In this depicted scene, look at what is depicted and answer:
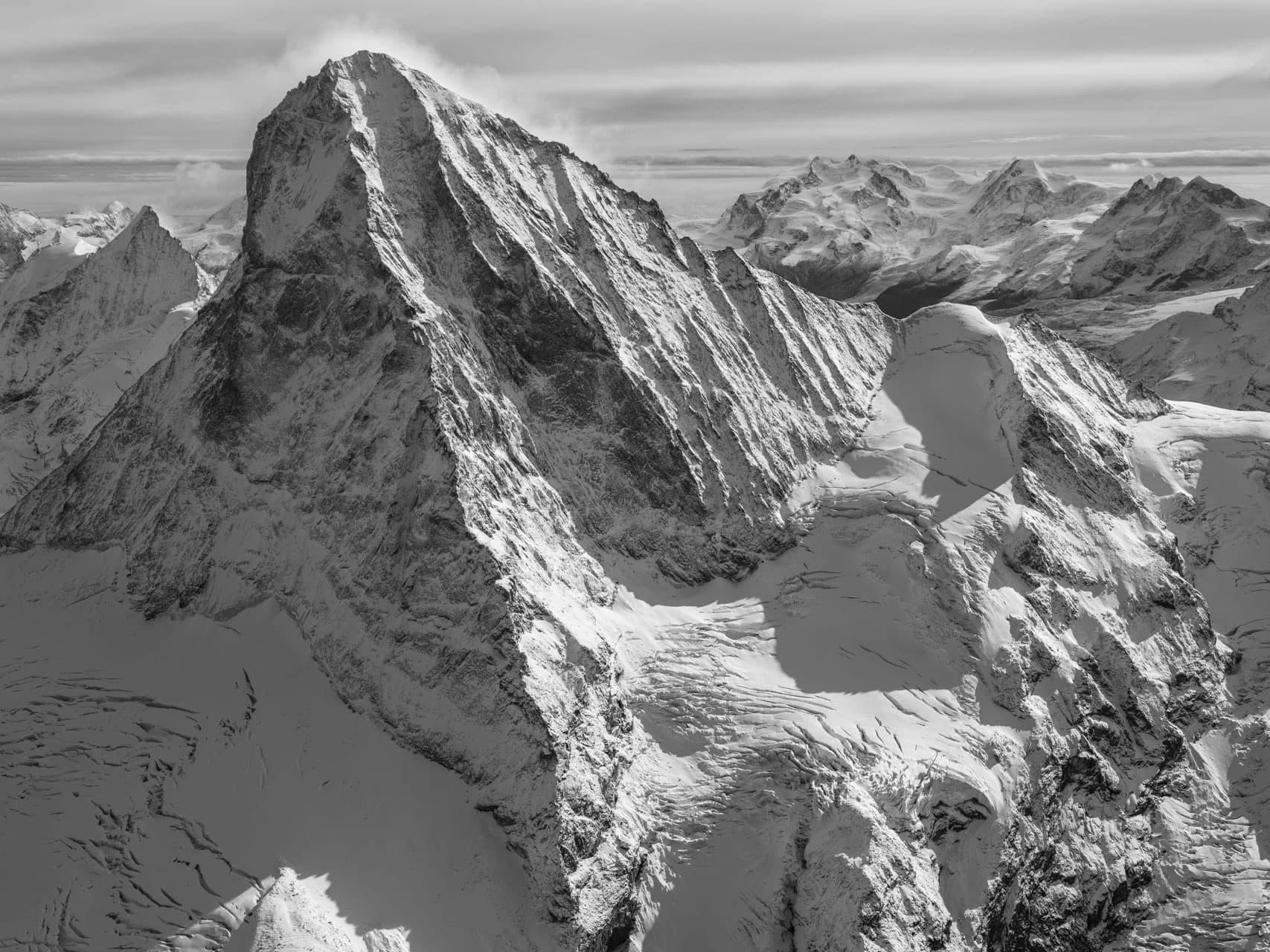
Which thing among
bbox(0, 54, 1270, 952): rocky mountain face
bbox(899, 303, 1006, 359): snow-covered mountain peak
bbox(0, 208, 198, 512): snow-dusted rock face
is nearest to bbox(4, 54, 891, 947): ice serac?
bbox(0, 54, 1270, 952): rocky mountain face

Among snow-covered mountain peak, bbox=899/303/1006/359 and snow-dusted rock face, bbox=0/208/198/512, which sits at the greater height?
snow-covered mountain peak, bbox=899/303/1006/359

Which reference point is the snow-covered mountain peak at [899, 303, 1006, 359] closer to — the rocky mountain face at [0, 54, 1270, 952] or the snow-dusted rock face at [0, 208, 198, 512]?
the rocky mountain face at [0, 54, 1270, 952]

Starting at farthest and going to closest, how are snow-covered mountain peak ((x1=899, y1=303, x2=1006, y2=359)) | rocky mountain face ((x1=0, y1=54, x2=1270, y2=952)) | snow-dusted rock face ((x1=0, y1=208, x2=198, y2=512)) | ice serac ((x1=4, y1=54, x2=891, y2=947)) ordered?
1. snow-dusted rock face ((x1=0, y1=208, x2=198, y2=512))
2. snow-covered mountain peak ((x1=899, y1=303, x2=1006, y2=359))
3. ice serac ((x1=4, y1=54, x2=891, y2=947))
4. rocky mountain face ((x1=0, y1=54, x2=1270, y2=952))

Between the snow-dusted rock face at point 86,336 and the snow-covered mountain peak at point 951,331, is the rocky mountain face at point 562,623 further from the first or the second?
the snow-dusted rock face at point 86,336

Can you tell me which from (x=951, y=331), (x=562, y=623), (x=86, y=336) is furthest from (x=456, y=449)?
(x=86, y=336)

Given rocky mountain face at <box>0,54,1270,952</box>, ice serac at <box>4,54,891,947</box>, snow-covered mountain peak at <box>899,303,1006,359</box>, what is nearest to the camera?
rocky mountain face at <box>0,54,1270,952</box>

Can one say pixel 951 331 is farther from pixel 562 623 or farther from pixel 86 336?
pixel 86 336
